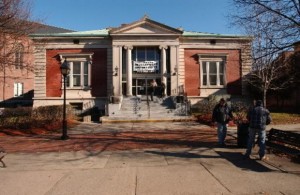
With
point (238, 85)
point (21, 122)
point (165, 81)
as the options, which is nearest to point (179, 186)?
point (21, 122)

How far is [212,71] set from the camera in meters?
32.7

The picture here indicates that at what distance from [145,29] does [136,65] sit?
344cm

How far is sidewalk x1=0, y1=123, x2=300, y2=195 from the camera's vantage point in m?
7.32

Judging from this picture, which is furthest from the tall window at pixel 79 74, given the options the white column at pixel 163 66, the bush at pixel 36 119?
the white column at pixel 163 66

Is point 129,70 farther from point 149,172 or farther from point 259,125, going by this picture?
point 149,172

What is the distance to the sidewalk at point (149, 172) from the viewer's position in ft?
24.0

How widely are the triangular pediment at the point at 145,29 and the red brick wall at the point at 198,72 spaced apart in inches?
111

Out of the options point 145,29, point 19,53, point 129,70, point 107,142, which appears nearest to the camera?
point 107,142

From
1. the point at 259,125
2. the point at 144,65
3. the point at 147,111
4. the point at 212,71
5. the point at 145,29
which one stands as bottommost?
the point at 147,111

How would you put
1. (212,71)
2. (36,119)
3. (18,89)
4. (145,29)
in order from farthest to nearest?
(18,89), (212,71), (145,29), (36,119)

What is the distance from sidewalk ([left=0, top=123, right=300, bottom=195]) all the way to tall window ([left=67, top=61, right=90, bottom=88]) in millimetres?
20501

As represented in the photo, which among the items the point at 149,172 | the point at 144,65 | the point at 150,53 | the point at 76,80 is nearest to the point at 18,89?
the point at 76,80

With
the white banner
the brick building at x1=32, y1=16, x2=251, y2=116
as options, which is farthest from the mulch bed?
the white banner

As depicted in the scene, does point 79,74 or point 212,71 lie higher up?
point 212,71
